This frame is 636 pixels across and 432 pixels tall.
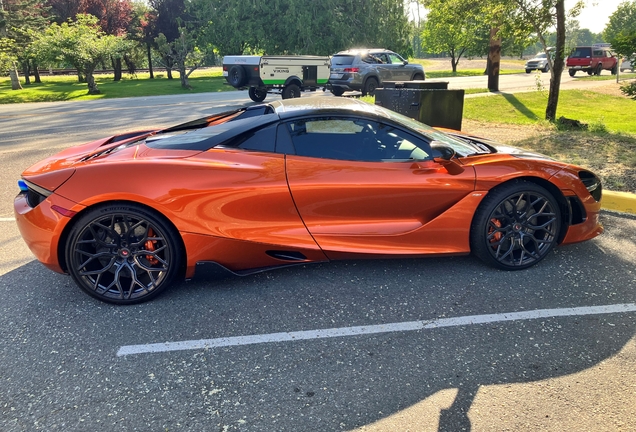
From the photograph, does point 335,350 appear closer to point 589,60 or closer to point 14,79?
point 14,79

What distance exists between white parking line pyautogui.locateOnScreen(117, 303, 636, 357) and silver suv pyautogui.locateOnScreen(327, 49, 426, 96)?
592 inches

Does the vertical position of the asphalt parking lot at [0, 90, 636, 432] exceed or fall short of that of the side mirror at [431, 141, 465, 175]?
it falls short

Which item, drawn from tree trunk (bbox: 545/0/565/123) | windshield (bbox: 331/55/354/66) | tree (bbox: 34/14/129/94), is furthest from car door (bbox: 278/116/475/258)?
tree (bbox: 34/14/129/94)

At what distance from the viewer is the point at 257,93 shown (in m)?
17.6

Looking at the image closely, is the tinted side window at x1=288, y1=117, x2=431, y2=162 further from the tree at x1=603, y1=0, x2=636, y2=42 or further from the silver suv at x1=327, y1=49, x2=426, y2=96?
the tree at x1=603, y1=0, x2=636, y2=42

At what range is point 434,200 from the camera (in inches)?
142

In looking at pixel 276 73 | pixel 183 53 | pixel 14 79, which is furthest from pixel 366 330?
pixel 14 79

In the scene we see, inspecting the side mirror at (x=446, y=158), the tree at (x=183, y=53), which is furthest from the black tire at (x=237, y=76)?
the side mirror at (x=446, y=158)

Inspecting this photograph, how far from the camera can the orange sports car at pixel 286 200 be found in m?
3.29

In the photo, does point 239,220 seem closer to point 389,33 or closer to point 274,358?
point 274,358

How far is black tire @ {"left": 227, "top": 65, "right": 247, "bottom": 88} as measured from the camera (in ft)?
Result: 53.5

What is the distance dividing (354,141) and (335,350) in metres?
1.64

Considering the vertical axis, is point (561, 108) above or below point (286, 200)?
above

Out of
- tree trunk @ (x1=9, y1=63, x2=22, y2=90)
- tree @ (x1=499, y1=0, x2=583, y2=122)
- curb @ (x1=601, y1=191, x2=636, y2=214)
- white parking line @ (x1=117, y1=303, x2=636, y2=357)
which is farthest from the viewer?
tree trunk @ (x1=9, y1=63, x2=22, y2=90)
